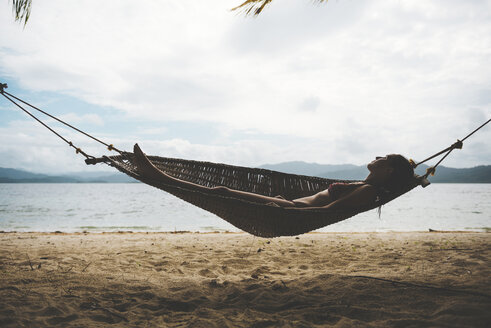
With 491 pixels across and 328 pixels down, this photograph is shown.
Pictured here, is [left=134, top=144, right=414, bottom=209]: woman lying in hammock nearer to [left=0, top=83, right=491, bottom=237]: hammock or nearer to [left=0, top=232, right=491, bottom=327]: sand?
[left=0, top=83, right=491, bottom=237]: hammock

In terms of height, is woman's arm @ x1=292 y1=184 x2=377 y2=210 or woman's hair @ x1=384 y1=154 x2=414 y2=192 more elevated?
woman's hair @ x1=384 y1=154 x2=414 y2=192

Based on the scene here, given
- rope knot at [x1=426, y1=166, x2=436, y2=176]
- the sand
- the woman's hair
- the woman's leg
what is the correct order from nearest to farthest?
the sand < the woman's leg < the woman's hair < rope knot at [x1=426, y1=166, x2=436, y2=176]

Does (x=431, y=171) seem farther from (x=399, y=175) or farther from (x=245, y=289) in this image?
(x=245, y=289)

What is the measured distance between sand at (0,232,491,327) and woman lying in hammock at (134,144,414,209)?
20.3 inches

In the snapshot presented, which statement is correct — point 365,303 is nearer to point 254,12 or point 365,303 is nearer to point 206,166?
point 206,166

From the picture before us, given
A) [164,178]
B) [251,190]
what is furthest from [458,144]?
[164,178]

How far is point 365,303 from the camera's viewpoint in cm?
156

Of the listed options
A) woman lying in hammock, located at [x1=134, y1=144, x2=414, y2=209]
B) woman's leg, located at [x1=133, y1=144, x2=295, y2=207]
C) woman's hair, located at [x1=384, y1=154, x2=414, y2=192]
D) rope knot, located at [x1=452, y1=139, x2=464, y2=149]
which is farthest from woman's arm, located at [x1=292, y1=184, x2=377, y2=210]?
rope knot, located at [x1=452, y1=139, x2=464, y2=149]

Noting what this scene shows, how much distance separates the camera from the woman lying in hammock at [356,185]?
2.10 metres

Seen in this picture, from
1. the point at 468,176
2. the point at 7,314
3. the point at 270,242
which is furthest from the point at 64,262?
the point at 468,176

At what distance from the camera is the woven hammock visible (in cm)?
197

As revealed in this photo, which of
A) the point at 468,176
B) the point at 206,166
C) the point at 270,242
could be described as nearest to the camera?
the point at 206,166

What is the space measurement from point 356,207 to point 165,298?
53.7 inches

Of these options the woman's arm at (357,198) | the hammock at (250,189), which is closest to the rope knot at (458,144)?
the hammock at (250,189)
